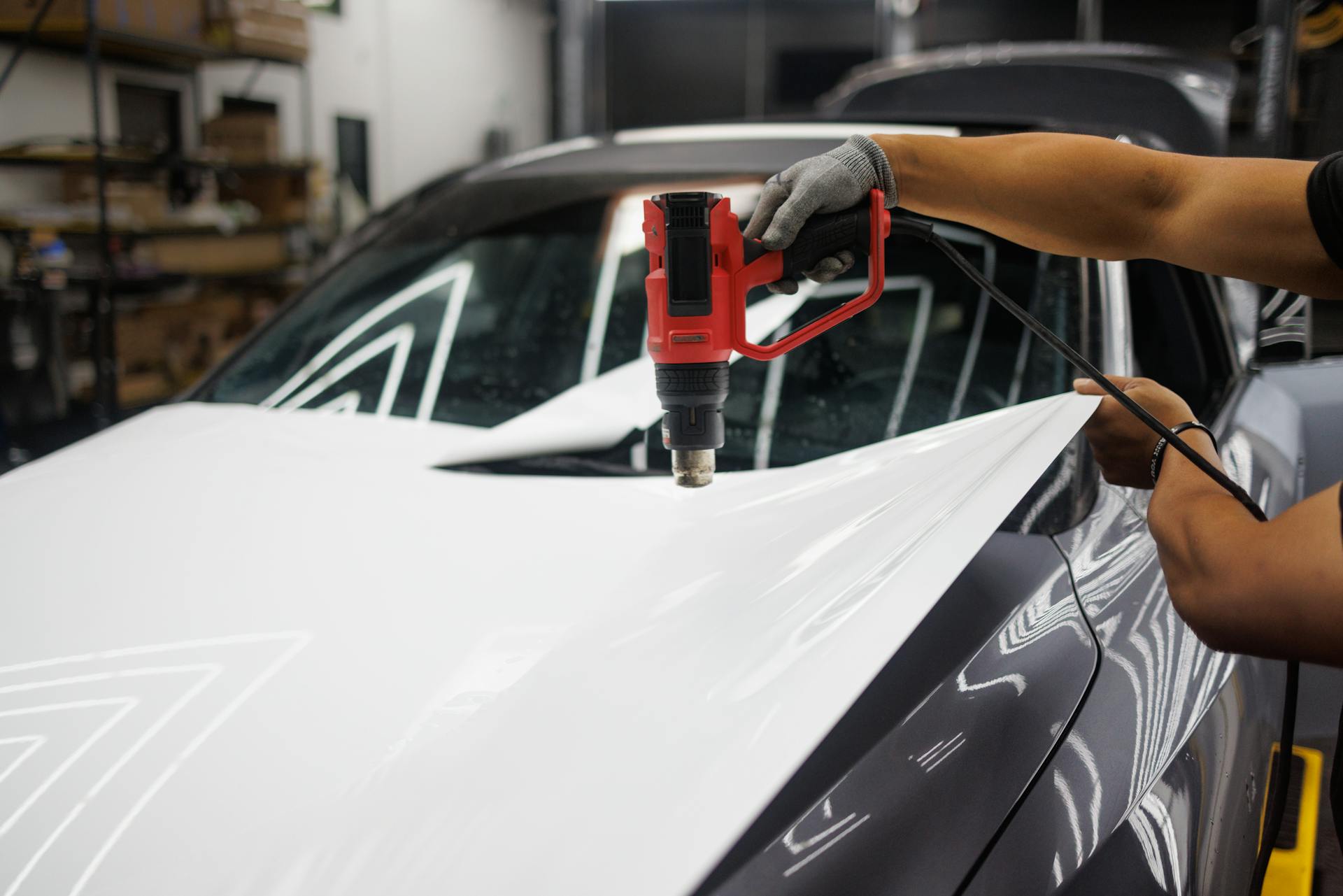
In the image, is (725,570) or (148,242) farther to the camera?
(148,242)

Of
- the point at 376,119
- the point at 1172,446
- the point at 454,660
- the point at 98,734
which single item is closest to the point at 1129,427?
the point at 1172,446

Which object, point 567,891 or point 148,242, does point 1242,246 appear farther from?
point 148,242

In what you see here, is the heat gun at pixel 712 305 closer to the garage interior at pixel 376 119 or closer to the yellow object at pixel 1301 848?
the garage interior at pixel 376 119

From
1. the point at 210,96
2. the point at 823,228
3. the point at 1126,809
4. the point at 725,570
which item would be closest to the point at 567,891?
the point at 725,570

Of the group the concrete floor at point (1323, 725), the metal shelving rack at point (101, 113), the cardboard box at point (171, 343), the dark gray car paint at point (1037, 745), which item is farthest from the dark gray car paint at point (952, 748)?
the cardboard box at point (171, 343)

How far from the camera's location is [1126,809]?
78 cm

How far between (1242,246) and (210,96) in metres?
6.08

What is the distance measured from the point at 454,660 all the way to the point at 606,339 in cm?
77

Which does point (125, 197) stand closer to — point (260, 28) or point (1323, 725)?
point (260, 28)

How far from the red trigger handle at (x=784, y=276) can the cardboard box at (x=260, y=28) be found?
5.18m

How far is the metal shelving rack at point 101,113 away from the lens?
3416 millimetres

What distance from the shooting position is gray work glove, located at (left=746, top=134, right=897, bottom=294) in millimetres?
885

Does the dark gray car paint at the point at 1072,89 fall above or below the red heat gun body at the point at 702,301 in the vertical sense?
above

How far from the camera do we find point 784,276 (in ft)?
3.03
